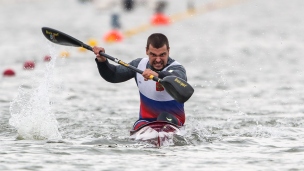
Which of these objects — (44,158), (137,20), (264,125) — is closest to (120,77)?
(44,158)

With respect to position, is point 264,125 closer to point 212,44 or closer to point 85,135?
point 85,135

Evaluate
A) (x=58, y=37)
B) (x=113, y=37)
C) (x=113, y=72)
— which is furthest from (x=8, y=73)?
(x=113, y=37)

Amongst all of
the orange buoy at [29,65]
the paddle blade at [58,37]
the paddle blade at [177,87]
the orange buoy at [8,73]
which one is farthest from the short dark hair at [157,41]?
the orange buoy at [29,65]

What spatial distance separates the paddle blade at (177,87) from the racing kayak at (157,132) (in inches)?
15.6

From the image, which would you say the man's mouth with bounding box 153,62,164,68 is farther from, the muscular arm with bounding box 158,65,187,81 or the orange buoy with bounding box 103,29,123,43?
the orange buoy with bounding box 103,29,123,43

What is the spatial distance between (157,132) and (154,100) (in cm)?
60

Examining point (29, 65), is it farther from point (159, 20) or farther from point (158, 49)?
point (159, 20)

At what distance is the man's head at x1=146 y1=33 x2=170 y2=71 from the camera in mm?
9375

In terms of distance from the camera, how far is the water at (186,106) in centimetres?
867

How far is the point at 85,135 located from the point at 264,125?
2674 millimetres

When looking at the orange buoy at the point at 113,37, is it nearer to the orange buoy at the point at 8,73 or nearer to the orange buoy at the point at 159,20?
the orange buoy at the point at 159,20

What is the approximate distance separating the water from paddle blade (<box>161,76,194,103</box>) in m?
0.59

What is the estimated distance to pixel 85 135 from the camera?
1038 centimetres

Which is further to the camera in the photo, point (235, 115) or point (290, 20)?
point (290, 20)
